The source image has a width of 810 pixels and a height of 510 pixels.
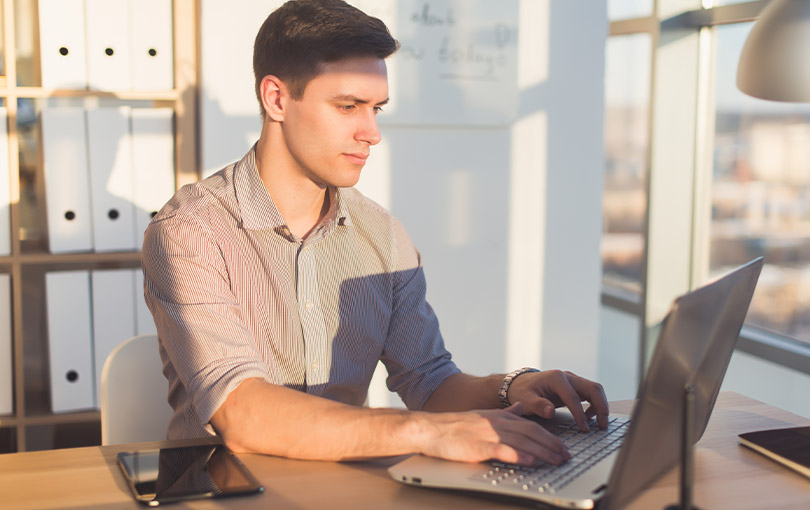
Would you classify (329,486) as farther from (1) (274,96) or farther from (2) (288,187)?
(1) (274,96)

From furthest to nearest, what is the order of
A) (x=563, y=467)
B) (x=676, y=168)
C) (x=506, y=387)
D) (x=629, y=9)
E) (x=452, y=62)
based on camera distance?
(x=629, y=9), (x=676, y=168), (x=452, y=62), (x=506, y=387), (x=563, y=467)

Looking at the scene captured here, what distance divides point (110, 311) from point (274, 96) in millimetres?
1115

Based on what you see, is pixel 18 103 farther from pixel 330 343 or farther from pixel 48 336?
pixel 330 343

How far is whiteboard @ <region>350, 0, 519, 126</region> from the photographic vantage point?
2801 millimetres

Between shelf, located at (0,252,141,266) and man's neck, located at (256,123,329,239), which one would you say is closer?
man's neck, located at (256,123,329,239)

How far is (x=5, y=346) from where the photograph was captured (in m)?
2.42

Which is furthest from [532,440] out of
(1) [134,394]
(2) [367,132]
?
(1) [134,394]

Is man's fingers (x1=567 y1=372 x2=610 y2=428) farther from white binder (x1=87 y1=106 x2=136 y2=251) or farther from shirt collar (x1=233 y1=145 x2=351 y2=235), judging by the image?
white binder (x1=87 y1=106 x2=136 y2=251)

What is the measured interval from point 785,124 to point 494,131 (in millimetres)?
1141

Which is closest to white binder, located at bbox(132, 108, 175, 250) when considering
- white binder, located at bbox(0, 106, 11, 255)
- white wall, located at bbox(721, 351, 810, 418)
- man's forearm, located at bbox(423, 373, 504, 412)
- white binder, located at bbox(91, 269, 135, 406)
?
white binder, located at bbox(91, 269, 135, 406)

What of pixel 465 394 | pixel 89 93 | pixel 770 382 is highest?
pixel 89 93

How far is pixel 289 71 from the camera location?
5.35 ft

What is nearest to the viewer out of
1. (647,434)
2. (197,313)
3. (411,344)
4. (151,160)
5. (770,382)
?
(647,434)

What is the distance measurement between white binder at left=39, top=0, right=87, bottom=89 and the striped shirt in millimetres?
993
